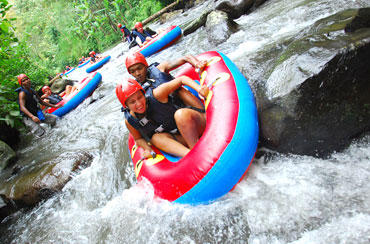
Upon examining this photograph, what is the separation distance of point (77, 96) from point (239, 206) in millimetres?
7180

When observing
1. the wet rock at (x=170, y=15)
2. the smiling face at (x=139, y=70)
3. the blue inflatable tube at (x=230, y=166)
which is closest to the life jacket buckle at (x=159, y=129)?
the smiling face at (x=139, y=70)

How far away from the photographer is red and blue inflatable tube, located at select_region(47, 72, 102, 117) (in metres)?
7.54

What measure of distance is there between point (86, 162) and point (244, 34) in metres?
4.43

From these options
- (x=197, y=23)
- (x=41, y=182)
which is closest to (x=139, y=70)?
(x=41, y=182)

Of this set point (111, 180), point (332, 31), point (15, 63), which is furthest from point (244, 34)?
point (15, 63)

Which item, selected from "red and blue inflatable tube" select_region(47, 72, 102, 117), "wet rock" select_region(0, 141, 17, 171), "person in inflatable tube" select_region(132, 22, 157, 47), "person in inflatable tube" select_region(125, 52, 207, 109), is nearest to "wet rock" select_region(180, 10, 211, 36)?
"person in inflatable tube" select_region(132, 22, 157, 47)

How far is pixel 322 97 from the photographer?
1966 millimetres

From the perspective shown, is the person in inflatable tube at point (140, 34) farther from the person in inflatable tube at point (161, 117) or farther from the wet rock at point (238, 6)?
the person in inflatable tube at point (161, 117)

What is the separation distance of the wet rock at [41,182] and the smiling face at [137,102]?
2189mm

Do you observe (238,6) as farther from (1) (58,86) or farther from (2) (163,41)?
(1) (58,86)

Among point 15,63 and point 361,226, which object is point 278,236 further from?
point 15,63

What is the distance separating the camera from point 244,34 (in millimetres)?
5363

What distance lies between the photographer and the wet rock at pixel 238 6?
6.88 metres

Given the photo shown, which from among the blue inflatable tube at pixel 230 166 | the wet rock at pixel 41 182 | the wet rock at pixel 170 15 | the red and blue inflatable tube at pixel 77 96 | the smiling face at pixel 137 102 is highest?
the smiling face at pixel 137 102
